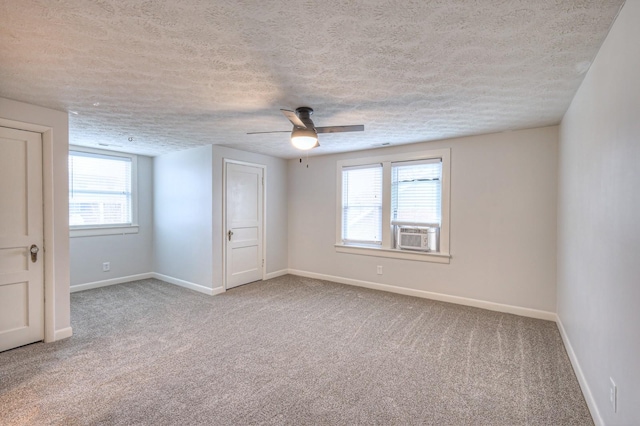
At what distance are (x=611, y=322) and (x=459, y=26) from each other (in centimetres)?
186

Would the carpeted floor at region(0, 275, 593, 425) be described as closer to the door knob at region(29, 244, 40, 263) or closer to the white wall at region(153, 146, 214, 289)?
the door knob at region(29, 244, 40, 263)

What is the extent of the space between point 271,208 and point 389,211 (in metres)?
2.27

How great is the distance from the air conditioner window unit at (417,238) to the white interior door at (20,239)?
4.42m

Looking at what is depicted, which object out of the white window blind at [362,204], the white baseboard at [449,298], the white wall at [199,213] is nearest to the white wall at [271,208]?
the white wall at [199,213]

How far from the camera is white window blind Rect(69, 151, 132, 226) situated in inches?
187

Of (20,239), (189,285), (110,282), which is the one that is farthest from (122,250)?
(20,239)

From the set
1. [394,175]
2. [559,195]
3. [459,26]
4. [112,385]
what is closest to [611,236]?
[459,26]

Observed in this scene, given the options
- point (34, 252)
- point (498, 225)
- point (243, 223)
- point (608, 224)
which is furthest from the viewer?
point (243, 223)

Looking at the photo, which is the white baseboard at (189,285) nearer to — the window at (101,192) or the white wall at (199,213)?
the white wall at (199,213)

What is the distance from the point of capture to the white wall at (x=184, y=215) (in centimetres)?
478

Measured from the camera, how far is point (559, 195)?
11.2 feet

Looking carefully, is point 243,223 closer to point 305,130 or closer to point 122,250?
point 122,250

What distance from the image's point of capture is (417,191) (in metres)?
4.62

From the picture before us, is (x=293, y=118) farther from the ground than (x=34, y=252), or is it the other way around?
(x=293, y=118)
